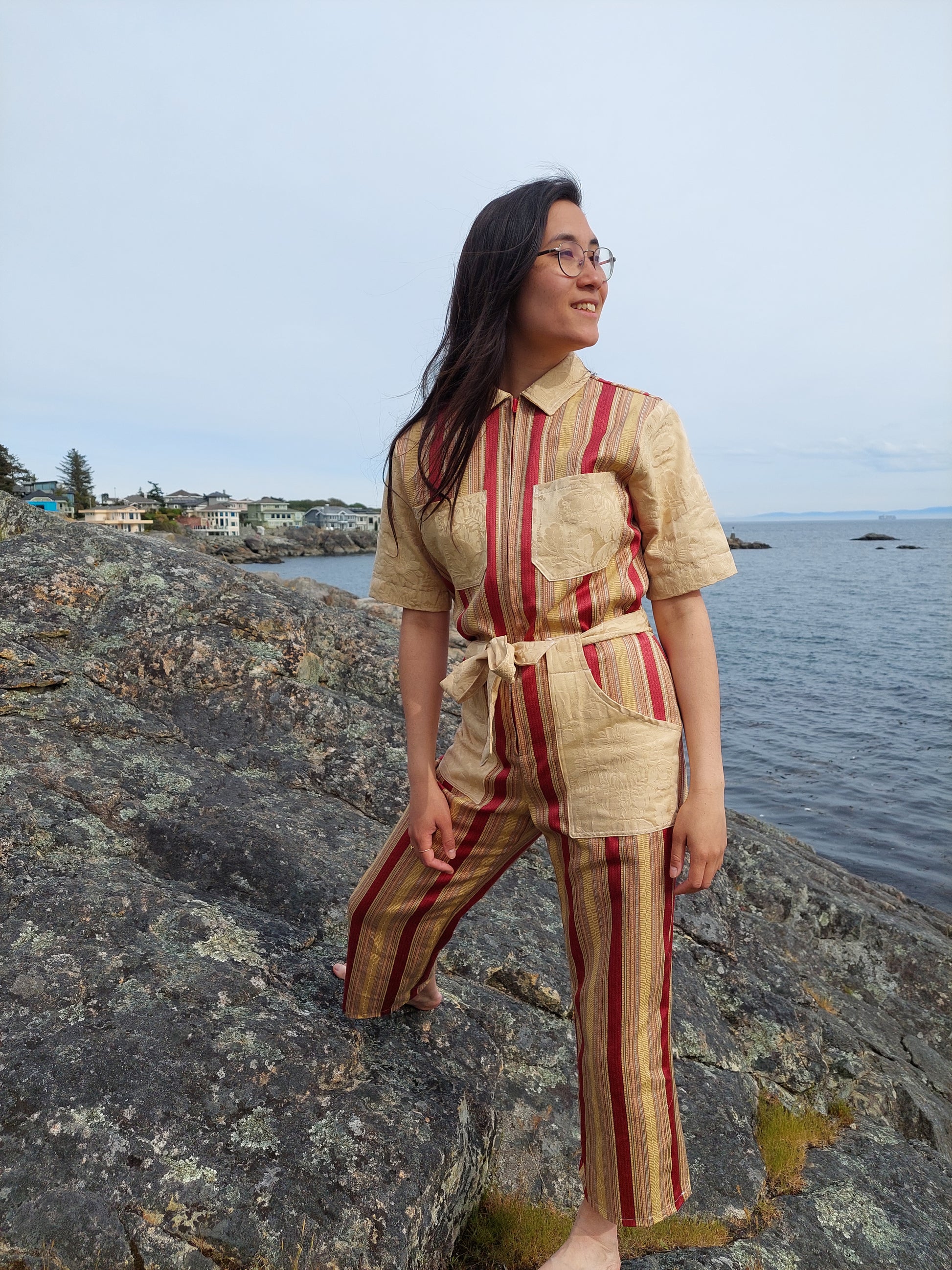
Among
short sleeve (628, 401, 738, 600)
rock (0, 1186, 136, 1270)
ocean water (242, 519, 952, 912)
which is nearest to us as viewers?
rock (0, 1186, 136, 1270)

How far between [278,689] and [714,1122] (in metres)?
2.77

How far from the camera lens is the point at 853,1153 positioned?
324cm

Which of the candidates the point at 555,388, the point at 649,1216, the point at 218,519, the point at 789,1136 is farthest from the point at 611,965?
the point at 218,519

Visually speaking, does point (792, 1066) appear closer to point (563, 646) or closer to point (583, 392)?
point (563, 646)

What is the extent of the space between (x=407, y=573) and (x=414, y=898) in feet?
2.98

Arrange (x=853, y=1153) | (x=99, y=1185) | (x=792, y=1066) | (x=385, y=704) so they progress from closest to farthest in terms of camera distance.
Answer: (x=99, y=1185)
(x=853, y=1153)
(x=792, y=1066)
(x=385, y=704)

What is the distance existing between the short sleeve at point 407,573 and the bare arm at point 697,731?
64 centimetres

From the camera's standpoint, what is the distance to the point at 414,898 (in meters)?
2.32

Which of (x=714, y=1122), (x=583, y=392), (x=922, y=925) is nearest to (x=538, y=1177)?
(x=714, y=1122)

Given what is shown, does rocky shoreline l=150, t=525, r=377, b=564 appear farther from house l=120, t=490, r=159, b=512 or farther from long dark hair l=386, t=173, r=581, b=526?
long dark hair l=386, t=173, r=581, b=526

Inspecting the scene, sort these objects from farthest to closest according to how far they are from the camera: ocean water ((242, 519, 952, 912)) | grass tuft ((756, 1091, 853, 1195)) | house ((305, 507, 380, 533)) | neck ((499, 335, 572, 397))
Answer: house ((305, 507, 380, 533)), ocean water ((242, 519, 952, 912)), grass tuft ((756, 1091, 853, 1195)), neck ((499, 335, 572, 397))

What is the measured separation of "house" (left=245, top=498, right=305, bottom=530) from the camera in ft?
373

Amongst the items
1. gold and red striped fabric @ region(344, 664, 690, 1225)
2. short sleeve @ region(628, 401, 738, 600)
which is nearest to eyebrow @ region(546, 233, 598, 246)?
short sleeve @ region(628, 401, 738, 600)

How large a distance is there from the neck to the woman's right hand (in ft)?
3.54
